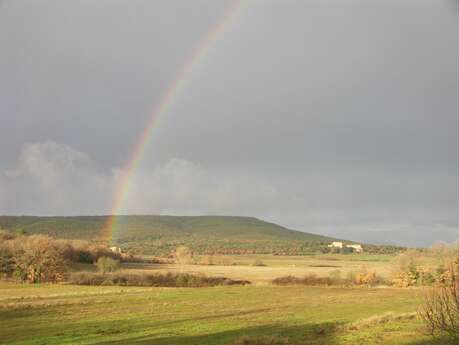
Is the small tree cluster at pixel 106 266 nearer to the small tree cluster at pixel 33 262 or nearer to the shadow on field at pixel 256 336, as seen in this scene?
the small tree cluster at pixel 33 262

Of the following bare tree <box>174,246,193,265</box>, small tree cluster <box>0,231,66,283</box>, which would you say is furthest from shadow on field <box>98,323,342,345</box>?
bare tree <box>174,246,193,265</box>

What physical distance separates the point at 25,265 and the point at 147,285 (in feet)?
65.9

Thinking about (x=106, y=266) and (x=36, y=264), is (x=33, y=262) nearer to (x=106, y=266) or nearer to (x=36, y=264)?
(x=36, y=264)

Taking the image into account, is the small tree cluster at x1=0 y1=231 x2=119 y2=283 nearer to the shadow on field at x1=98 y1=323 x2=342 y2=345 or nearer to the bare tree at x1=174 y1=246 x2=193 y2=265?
the bare tree at x1=174 y1=246 x2=193 y2=265

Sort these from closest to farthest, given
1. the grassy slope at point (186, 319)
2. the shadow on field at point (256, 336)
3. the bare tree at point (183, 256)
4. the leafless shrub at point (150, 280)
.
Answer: the shadow on field at point (256, 336), the grassy slope at point (186, 319), the leafless shrub at point (150, 280), the bare tree at point (183, 256)

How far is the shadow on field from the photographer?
29105 millimetres

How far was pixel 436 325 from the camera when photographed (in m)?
17.2

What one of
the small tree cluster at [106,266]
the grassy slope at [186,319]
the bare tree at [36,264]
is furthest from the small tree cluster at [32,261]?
the grassy slope at [186,319]

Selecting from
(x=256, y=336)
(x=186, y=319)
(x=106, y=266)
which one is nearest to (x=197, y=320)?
(x=186, y=319)

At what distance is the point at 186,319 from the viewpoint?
139 feet

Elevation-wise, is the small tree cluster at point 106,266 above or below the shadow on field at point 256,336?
above

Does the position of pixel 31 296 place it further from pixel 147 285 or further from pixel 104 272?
pixel 104 272

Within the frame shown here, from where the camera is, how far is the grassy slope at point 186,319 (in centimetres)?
3091

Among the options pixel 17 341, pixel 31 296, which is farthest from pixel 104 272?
pixel 17 341
